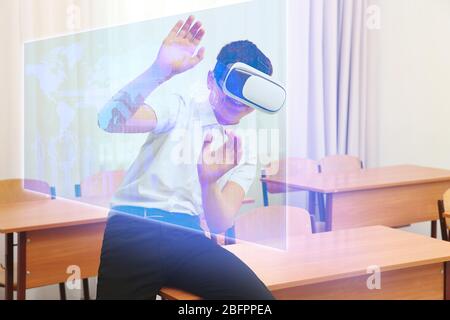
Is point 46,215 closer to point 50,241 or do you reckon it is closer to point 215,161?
point 50,241

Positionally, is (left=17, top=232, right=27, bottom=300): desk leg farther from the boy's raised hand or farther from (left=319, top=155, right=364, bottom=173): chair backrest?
(left=319, top=155, right=364, bottom=173): chair backrest

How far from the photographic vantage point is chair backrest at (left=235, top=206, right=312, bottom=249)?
Answer: 6.98 feet

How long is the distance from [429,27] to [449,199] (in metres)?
1.71

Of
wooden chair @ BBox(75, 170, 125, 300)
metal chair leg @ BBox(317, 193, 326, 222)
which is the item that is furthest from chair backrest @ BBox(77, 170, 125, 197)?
metal chair leg @ BBox(317, 193, 326, 222)

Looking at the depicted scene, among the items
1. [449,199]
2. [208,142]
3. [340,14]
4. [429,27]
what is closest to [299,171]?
[449,199]

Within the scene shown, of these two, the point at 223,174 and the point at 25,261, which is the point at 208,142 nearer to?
the point at 223,174

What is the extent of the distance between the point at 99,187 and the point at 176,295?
31.3 inches

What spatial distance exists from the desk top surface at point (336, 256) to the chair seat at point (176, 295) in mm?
204

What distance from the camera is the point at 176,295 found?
1744 mm

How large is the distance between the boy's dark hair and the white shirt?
10 centimetres

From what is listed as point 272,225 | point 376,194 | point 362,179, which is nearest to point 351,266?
point 272,225

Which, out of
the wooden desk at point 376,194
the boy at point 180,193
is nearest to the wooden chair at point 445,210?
the wooden desk at point 376,194

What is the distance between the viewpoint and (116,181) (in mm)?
2107

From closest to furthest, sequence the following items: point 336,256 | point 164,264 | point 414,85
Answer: point 164,264 → point 336,256 → point 414,85
